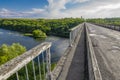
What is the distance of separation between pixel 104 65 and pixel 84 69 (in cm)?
234

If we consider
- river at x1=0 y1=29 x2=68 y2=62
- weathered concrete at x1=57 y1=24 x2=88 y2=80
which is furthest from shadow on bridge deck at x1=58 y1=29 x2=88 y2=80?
river at x1=0 y1=29 x2=68 y2=62

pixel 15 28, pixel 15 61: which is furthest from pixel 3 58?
pixel 15 28

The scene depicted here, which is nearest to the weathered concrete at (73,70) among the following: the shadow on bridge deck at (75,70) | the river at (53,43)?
the shadow on bridge deck at (75,70)

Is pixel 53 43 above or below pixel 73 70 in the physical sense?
below

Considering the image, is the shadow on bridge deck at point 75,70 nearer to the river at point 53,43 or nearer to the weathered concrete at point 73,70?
the weathered concrete at point 73,70

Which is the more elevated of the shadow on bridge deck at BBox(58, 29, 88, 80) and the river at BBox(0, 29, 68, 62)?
the shadow on bridge deck at BBox(58, 29, 88, 80)

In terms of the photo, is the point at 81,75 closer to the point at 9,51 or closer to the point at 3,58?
the point at 3,58

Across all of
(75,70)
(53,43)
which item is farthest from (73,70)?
(53,43)

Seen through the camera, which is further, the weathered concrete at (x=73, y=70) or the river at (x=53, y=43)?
the river at (x=53, y=43)

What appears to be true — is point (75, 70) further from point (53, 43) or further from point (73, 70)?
point (53, 43)

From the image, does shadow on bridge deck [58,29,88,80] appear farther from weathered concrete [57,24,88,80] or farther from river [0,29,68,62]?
river [0,29,68,62]

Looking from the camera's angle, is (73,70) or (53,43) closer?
(73,70)

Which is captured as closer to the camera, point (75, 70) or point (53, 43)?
point (75, 70)

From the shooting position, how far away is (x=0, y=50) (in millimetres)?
45000
